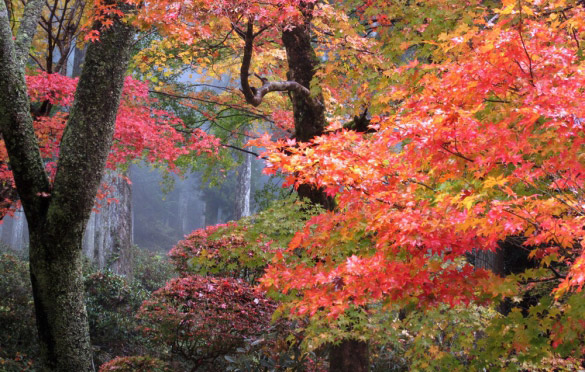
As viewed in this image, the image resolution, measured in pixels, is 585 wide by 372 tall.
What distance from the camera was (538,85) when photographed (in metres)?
2.84

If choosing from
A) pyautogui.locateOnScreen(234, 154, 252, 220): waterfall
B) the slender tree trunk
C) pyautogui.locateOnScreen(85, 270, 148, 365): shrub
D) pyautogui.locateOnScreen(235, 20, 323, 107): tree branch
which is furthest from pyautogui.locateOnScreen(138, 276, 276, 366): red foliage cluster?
pyautogui.locateOnScreen(234, 154, 252, 220): waterfall

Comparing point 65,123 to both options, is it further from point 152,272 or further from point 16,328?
point 152,272

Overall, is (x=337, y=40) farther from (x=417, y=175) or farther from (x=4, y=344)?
(x=4, y=344)

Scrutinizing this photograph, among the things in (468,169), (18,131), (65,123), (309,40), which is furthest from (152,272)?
(468,169)

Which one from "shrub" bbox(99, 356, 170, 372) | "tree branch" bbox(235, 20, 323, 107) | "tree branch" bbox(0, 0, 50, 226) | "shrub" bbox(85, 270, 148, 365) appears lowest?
"shrub" bbox(85, 270, 148, 365)

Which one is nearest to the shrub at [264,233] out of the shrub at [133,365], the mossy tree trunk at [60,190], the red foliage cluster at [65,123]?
the shrub at [133,365]

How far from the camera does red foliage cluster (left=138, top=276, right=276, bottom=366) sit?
6.50 m

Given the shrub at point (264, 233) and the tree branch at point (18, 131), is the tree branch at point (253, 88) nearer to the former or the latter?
the shrub at point (264, 233)

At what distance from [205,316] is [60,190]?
8.95ft

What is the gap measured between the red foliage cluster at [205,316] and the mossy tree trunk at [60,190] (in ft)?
5.41

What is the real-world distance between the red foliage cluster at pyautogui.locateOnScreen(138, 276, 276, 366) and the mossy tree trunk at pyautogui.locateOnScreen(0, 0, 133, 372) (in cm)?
165

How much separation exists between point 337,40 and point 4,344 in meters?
6.93

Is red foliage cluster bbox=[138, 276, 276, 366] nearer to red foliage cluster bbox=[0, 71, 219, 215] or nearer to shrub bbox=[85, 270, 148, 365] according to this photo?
shrub bbox=[85, 270, 148, 365]

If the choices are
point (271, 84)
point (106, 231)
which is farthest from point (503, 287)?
point (106, 231)
